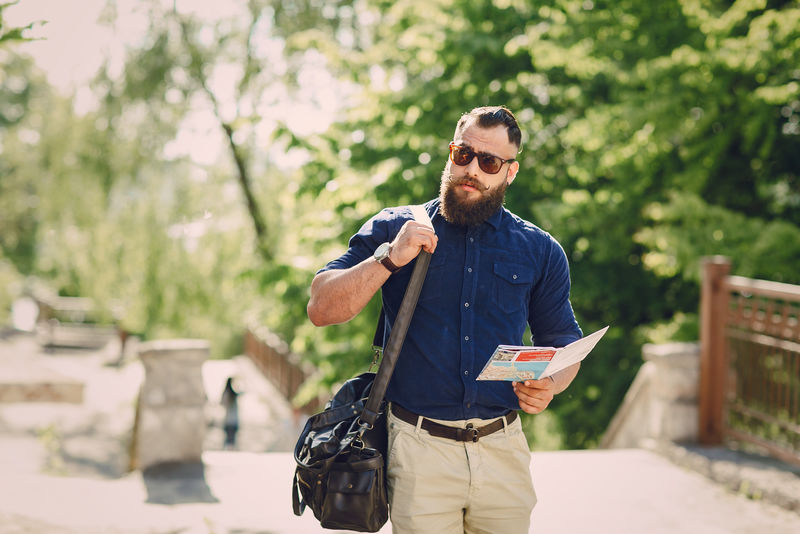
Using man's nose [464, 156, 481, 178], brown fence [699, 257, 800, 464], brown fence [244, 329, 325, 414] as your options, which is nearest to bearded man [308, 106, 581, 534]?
man's nose [464, 156, 481, 178]

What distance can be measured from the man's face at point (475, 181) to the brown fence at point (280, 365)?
39.2 feet

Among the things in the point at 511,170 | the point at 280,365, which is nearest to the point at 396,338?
the point at 511,170

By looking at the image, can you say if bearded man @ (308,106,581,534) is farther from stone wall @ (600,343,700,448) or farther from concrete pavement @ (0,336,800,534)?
stone wall @ (600,343,700,448)

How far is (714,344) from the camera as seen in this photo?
6410mm

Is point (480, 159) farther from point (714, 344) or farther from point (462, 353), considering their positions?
point (714, 344)

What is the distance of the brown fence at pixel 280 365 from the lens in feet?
52.4

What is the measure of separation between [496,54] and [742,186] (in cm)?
347

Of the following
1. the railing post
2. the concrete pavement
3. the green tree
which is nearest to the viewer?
the concrete pavement

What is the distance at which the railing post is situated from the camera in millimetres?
6395

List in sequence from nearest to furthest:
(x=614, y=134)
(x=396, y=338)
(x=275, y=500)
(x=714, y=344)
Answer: (x=396, y=338) < (x=275, y=500) < (x=714, y=344) < (x=614, y=134)

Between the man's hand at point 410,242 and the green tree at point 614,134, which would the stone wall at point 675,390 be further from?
the man's hand at point 410,242

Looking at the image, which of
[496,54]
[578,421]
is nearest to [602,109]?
[496,54]

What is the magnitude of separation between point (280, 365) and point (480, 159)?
1744 centimetres

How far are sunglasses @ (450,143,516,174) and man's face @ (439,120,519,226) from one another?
1 centimetres
